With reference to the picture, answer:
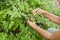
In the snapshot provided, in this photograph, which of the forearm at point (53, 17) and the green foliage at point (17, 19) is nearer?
the green foliage at point (17, 19)

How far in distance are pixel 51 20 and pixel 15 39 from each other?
0.63m

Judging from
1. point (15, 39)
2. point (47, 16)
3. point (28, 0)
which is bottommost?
point (15, 39)

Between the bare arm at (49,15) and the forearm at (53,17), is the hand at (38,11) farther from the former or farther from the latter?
the forearm at (53,17)

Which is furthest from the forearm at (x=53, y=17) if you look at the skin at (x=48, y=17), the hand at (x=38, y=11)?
the hand at (x=38, y=11)

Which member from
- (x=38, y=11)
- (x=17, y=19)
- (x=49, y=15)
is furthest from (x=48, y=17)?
(x=17, y=19)

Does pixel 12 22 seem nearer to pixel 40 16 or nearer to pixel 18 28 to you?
pixel 18 28

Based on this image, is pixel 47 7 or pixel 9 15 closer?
pixel 9 15

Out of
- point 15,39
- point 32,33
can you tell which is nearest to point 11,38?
point 15,39

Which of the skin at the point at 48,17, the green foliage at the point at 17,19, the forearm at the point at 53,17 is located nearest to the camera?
the skin at the point at 48,17

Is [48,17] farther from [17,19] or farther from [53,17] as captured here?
[17,19]

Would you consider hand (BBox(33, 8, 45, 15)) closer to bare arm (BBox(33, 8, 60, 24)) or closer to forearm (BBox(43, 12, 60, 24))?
bare arm (BBox(33, 8, 60, 24))

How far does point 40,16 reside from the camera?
355cm

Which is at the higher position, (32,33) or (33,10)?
(33,10)

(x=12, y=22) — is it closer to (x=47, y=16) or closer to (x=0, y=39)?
(x=0, y=39)
